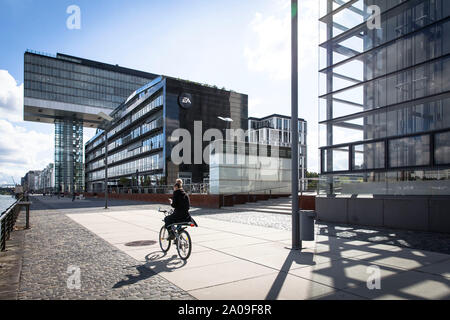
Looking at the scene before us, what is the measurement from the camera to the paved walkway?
525cm

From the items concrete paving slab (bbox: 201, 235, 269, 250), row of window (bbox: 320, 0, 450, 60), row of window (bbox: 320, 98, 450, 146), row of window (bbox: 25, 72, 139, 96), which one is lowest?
concrete paving slab (bbox: 201, 235, 269, 250)

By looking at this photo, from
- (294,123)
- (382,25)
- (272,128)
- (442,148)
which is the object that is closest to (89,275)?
(294,123)

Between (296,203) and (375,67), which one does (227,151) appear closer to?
(375,67)

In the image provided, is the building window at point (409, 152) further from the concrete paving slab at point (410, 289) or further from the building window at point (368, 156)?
the concrete paving slab at point (410, 289)

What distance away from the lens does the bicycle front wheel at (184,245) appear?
25.0 ft

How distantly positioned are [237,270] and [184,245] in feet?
5.20

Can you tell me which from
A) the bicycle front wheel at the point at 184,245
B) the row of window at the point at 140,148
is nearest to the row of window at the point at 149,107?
the row of window at the point at 140,148

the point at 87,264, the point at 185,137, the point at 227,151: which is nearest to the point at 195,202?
the point at 227,151

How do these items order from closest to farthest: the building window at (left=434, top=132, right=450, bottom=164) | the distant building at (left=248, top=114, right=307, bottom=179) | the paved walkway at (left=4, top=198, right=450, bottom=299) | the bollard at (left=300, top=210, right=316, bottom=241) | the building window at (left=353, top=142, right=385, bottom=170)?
the paved walkway at (left=4, top=198, right=450, bottom=299)
the bollard at (left=300, top=210, right=316, bottom=241)
the building window at (left=434, top=132, right=450, bottom=164)
the building window at (left=353, top=142, right=385, bottom=170)
the distant building at (left=248, top=114, right=307, bottom=179)

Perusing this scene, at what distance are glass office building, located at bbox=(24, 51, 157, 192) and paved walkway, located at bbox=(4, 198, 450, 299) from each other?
321 ft

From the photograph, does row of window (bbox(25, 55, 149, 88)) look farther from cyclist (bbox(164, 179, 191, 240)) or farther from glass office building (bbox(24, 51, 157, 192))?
cyclist (bbox(164, 179, 191, 240))

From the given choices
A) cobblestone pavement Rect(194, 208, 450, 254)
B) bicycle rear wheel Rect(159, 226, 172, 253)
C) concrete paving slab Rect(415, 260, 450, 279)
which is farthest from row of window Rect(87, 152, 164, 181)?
concrete paving slab Rect(415, 260, 450, 279)

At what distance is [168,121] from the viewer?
59.4m
